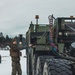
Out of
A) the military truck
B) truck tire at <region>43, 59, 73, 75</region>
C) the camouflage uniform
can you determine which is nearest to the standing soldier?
the camouflage uniform

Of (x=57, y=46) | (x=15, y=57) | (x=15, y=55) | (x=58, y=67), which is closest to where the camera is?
(x=58, y=67)

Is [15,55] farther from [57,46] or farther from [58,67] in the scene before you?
[58,67]

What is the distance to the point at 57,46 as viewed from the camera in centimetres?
789

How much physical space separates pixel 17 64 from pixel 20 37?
4.33 ft

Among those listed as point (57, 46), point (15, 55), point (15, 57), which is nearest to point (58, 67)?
point (57, 46)

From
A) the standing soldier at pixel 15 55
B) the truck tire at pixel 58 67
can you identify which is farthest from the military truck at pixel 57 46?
the standing soldier at pixel 15 55

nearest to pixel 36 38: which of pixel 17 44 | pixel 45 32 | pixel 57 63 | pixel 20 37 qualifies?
pixel 45 32

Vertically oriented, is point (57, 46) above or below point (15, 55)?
above

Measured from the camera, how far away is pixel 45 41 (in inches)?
344

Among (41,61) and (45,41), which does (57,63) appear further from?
(45,41)

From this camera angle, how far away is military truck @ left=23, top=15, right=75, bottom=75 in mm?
5021

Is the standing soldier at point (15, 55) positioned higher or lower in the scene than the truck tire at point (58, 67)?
lower

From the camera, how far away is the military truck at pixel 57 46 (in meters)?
5.02

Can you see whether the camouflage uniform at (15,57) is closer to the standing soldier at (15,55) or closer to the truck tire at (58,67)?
the standing soldier at (15,55)
